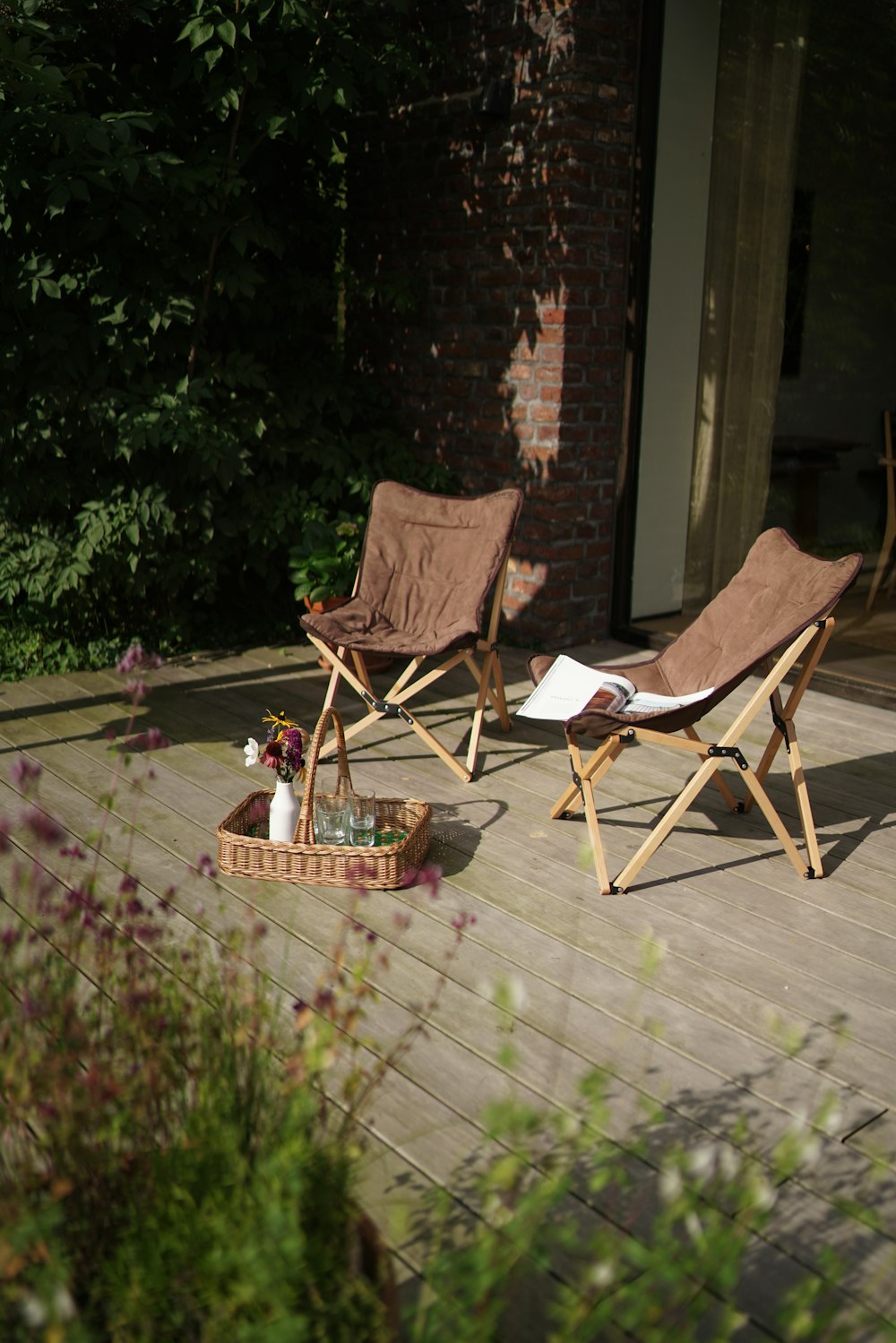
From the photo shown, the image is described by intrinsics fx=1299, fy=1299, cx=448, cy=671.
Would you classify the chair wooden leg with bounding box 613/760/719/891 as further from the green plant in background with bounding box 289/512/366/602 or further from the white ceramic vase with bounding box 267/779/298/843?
the green plant in background with bounding box 289/512/366/602

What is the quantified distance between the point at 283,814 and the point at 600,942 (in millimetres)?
885

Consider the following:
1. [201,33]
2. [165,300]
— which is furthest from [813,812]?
[201,33]

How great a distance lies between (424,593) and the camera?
4.62 m

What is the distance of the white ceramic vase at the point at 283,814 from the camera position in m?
3.34

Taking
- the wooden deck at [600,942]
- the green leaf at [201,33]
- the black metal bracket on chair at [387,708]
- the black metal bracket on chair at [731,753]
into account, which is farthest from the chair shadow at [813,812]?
the green leaf at [201,33]

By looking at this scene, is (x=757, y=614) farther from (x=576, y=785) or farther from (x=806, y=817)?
(x=576, y=785)

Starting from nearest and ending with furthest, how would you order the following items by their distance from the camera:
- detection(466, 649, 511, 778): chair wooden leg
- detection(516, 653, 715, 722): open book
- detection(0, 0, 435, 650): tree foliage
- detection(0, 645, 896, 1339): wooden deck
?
detection(0, 645, 896, 1339): wooden deck → detection(516, 653, 715, 722): open book → detection(466, 649, 511, 778): chair wooden leg → detection(0, 0, 435, 650): tree foliage

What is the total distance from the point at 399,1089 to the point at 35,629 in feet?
12.0

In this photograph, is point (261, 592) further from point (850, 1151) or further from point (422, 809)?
point (850, 1151)

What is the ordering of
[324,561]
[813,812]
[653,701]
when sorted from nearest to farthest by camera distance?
[653,701] < [813,812] < [324,561]

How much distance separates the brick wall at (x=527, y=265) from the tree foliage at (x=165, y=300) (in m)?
0.39

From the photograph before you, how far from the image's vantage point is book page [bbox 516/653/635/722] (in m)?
3.54

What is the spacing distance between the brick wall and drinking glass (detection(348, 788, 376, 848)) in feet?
8.14

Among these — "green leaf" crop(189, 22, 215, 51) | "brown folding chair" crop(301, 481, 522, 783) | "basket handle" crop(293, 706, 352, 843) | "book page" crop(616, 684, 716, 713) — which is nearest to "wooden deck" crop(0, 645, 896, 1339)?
"basket handle" crop(293, 706, 352, 843)
